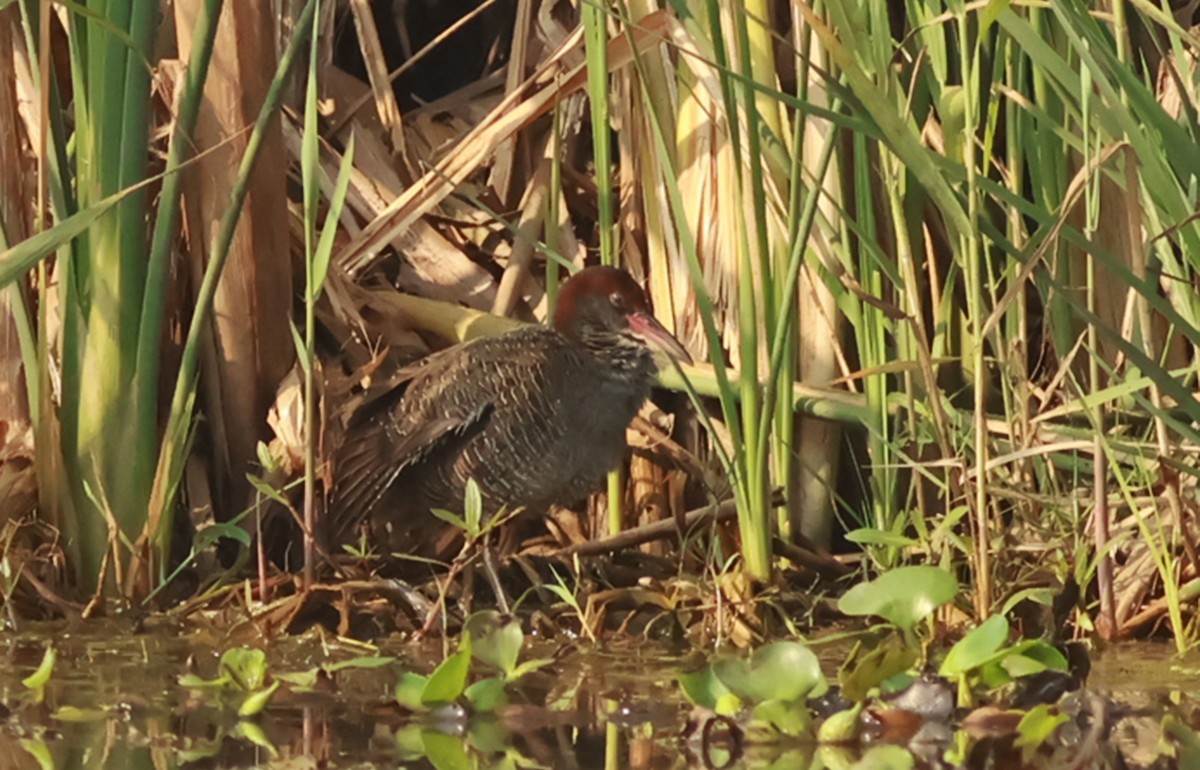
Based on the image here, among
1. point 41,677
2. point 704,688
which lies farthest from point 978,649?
point 41,677

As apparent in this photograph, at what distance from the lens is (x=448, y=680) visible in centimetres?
310

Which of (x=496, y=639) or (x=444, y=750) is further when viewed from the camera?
(x=496, y=639)

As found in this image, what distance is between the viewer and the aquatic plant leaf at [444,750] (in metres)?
2.79

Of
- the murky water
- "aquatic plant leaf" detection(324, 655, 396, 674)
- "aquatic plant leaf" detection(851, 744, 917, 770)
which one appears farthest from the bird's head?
"aquatic plant leaf" detection(851, 744, 917, 770)

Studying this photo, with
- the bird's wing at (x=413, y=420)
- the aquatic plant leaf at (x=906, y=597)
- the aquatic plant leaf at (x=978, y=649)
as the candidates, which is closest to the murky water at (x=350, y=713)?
the aquatic plant leaf at (x=978, y=649)

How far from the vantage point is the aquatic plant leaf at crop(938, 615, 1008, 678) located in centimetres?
303

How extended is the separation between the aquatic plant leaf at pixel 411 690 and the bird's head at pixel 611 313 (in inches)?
58.1

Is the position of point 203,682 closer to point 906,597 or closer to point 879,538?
point 906,597

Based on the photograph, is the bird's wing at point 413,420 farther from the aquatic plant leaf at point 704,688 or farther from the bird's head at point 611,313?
the aquatic plant leaf at point 704,688

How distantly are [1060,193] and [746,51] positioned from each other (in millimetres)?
781

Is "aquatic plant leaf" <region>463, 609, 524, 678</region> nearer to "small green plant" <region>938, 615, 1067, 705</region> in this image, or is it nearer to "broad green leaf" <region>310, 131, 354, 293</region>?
"small green plant" <region>938, 615, 1067, 705</region>

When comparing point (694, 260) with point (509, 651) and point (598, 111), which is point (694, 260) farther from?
point (509, 651)

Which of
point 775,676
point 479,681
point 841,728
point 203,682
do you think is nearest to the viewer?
point 841,728

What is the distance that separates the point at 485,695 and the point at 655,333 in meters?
1.58
